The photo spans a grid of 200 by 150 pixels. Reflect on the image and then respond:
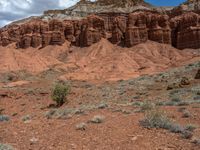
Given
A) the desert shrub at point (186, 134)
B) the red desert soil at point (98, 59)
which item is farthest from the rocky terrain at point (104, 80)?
the red desert soil at point (98, 59)

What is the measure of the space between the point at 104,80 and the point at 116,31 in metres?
39.6

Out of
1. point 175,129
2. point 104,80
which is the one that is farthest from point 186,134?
point 104,80

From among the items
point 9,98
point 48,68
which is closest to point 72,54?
point 48,68

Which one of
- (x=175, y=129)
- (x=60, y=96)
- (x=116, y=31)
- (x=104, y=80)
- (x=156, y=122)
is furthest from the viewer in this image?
(x=116, y=31)

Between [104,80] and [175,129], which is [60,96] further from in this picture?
[104,80]

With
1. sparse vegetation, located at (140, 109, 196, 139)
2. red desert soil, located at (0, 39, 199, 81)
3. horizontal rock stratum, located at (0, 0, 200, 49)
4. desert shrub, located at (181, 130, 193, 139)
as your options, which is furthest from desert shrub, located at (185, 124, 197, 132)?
horizontal rock stratum, located at (0, 0, 200, 49)

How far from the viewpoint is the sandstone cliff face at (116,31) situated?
77.2 m

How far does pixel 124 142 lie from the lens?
7.85 m

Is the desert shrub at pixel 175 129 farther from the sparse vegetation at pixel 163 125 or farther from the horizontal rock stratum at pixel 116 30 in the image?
the horizontal rock stratum at pixel 116 30

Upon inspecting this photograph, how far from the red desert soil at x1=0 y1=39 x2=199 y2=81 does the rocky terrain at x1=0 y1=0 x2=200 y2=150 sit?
0.68 feet

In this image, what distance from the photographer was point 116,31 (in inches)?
3253

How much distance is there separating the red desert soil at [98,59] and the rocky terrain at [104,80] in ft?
0.68

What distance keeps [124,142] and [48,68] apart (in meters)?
56.8

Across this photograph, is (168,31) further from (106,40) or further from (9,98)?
(9,98)
